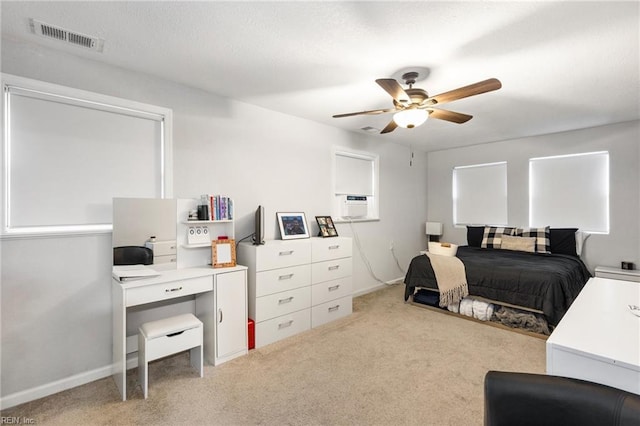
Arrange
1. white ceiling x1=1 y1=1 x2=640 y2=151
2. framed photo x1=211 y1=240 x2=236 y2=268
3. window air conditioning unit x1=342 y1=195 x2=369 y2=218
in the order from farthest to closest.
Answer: window air conditioning unit x1=342 y1=195 x2=369 y2=218
framed photo x1=211 y1=240 x2=236 y2=268
white ceiling x1=1 y1=1 x2=640 y2=151

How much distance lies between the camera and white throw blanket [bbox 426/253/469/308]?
3529 millimetres

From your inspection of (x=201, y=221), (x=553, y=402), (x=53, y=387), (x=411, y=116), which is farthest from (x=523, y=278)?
(x=53, y=387)

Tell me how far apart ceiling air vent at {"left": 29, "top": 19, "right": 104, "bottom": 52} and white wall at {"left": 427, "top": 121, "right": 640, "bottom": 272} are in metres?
5.29

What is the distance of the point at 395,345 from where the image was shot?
2.82 metres

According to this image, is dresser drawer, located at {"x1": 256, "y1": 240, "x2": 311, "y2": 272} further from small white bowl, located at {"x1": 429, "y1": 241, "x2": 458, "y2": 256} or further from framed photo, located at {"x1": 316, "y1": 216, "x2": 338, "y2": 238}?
small white bowl, located at {"x1": 429, "y1": 241, "x2": 458, "y2": 256}

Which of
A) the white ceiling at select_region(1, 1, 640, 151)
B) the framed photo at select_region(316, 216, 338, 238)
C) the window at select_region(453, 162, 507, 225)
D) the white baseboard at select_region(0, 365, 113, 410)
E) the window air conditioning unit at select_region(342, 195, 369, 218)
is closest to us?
the white ceiling at select_region(1, 1, 640, 151)

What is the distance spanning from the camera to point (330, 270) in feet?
11.4

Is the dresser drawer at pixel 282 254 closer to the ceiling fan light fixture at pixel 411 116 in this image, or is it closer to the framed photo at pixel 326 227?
the framed photo at pixel 326 227

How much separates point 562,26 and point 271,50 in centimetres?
188

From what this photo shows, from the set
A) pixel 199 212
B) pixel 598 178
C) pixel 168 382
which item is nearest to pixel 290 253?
pixel 199 212

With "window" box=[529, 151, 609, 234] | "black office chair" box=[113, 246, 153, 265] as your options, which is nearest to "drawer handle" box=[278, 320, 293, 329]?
"black office chair" box=[113, 246, 153, 265]

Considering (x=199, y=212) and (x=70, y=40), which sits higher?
(x=70, y=40)

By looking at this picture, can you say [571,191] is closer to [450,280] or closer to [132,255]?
[450,280]

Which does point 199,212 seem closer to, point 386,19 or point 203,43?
point 203,43
